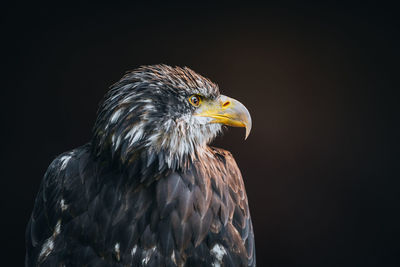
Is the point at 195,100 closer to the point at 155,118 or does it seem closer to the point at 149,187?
the point at 155,118

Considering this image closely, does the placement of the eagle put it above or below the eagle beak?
below

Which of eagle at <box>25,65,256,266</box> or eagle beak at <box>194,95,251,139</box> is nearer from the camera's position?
eagle at <box>25,65,256,266</box>

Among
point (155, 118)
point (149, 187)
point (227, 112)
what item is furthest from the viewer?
point (227, 112)

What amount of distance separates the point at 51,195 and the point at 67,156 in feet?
0.66

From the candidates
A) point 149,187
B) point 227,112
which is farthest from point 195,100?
point 149,187

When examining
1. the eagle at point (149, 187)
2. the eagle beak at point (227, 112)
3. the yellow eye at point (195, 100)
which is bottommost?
the eagle at point (149, 187)

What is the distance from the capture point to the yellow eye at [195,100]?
1.75m

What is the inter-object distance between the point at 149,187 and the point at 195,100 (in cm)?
44

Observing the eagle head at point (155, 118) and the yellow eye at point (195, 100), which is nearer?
the eagle head at point (155, 118)

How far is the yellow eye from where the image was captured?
5.74ft

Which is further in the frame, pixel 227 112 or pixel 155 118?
pixel 227 112

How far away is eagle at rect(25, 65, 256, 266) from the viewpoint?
65.1 inches

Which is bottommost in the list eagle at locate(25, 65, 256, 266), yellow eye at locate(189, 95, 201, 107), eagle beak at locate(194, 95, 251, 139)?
eagle at locate(25, 65, 256, 266)

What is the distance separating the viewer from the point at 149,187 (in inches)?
68.5
